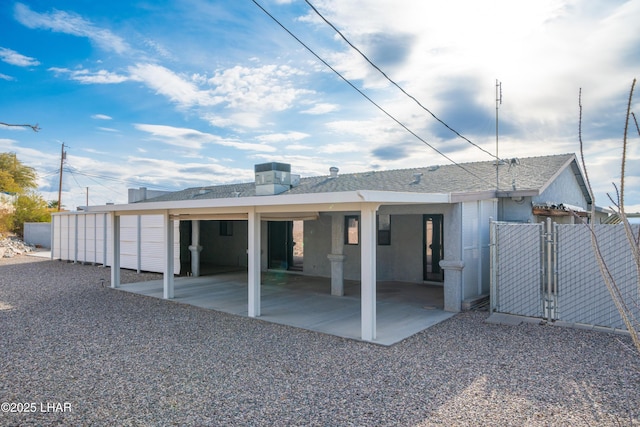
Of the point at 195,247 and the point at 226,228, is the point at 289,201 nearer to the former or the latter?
the point at 195,247

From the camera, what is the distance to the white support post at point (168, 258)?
9.65 meters

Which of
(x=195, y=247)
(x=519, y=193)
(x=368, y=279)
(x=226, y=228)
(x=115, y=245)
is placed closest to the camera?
(x=368, y=279)

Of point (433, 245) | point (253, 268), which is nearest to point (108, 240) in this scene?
point (253, 268)

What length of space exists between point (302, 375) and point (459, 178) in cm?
779

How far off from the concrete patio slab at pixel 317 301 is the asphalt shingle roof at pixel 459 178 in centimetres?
266

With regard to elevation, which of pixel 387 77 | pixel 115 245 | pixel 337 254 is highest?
pixel 387 77

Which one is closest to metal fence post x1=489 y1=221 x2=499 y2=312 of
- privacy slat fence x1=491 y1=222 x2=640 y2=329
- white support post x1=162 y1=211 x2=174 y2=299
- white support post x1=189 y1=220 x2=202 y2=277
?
privacy slat fence x1=491 y1=222 x2=640 y2=329

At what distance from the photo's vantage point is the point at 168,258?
9.64 m

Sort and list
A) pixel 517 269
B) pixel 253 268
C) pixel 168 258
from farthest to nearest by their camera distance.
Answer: pixel 168 258
pixel 253 268
pixel 517 269

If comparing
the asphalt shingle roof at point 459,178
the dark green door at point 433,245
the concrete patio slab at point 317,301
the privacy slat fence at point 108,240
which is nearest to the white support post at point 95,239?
the privacy slat fence at point 108,240

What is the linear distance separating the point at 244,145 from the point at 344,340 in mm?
10520

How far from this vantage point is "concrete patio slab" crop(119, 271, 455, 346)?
7051mm

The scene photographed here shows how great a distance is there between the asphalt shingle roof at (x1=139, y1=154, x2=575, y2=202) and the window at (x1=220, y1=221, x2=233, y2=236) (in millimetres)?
4217

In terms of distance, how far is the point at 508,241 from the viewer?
7703 mm
